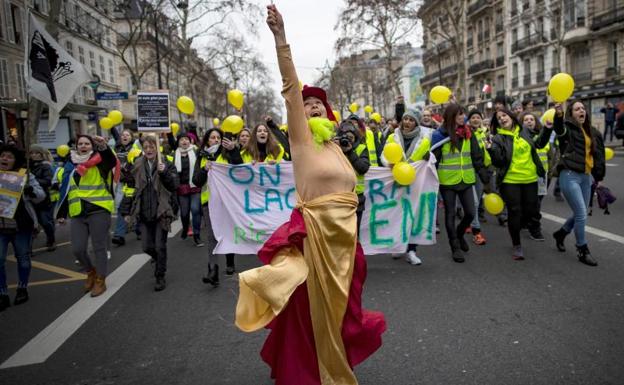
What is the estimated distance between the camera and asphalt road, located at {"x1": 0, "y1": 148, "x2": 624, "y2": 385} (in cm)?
312

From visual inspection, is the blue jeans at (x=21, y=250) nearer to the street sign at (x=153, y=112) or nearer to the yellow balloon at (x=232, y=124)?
the yellow balloon at (x=232, y=124)

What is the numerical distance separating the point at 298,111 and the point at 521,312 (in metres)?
2.72

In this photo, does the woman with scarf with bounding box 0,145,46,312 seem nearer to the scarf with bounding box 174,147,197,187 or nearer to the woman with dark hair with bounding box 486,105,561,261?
the scarf with bounding box 174,147,197,187

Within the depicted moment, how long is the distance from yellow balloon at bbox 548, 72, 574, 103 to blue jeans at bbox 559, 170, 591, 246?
85 centimetres

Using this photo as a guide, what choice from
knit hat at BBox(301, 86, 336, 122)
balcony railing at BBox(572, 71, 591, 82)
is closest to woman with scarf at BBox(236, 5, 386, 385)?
knit hat at BBox(301, 86, 336, 122)

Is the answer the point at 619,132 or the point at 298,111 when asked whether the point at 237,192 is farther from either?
the point at 619,132

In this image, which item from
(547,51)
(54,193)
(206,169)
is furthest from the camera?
(547,51)

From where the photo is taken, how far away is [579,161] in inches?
209

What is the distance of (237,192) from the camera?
6.11 m

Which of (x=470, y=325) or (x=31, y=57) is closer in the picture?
(x=470, y=325)

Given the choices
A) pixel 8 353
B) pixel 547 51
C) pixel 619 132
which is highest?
pixel 547 51

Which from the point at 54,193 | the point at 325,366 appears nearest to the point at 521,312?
the point at 325,366

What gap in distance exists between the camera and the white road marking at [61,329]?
369 centimetres

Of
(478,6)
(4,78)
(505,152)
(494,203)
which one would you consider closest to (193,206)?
(494,203)
